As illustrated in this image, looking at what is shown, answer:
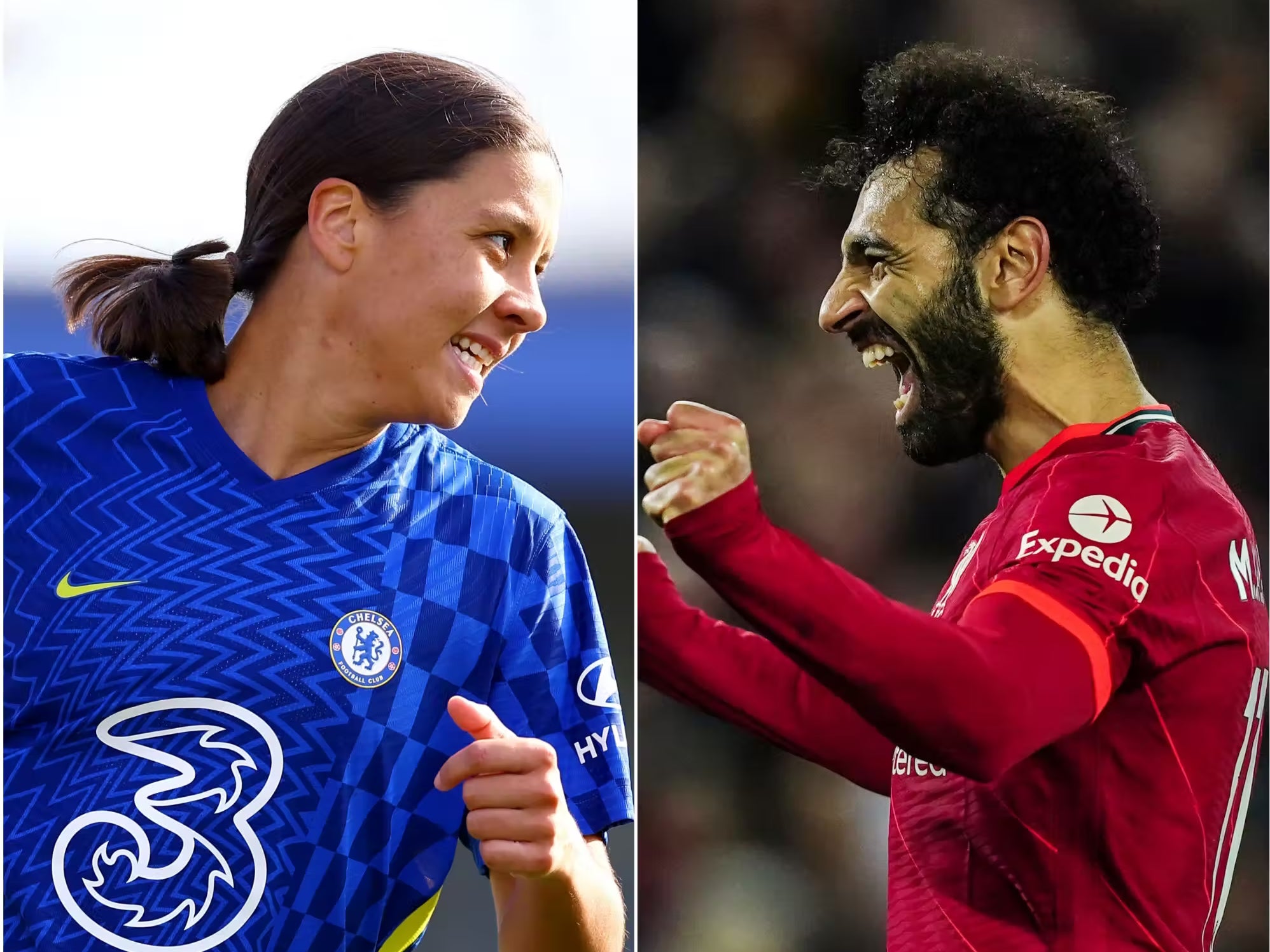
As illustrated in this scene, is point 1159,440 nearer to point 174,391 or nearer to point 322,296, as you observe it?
point 322,296

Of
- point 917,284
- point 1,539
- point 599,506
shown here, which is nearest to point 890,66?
point 917,284

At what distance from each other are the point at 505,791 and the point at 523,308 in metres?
0.43

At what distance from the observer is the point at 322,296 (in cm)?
121

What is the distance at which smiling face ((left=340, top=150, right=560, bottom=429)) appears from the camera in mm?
1184

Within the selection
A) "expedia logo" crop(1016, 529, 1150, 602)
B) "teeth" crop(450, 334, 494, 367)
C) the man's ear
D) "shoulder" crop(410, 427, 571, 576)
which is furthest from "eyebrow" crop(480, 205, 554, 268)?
"expedia logo" crop(1016, 529, 1150, 602)

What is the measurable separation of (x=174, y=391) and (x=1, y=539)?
0.19 metres

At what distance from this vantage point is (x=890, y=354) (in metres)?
1.31

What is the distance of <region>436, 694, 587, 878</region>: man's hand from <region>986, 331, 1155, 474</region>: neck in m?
0.56

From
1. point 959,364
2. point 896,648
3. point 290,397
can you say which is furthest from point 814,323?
point 290,397

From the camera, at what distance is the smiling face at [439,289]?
118cm

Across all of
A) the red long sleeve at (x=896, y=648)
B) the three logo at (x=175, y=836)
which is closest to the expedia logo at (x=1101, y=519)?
the red long sleeve at (x=896, y=648)

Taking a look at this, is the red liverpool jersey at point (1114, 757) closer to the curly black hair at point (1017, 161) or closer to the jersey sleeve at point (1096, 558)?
the jersey sleeve at point (1096, 558)

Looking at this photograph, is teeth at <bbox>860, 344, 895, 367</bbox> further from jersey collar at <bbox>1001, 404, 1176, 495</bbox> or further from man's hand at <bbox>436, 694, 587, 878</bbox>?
man's hand at <bbox>436, 694, 587, 878</bbox>

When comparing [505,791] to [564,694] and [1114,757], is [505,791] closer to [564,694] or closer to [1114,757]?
[564,694]
